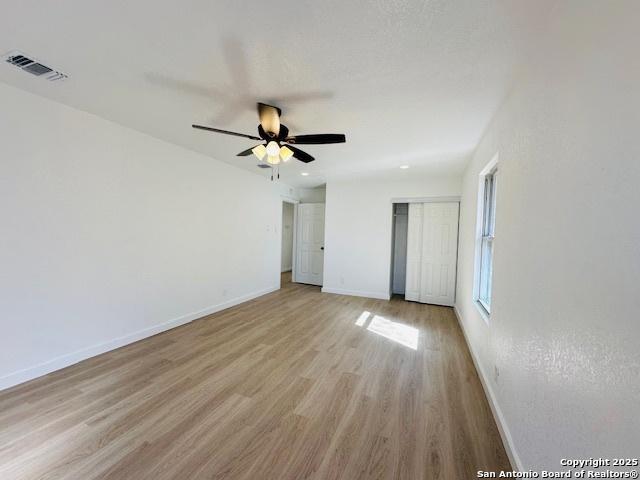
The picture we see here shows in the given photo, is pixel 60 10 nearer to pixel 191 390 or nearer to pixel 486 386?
pixel 191 390

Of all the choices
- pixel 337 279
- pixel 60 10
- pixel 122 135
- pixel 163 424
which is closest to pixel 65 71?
pixel 60 10

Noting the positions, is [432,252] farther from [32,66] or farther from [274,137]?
[32,66]

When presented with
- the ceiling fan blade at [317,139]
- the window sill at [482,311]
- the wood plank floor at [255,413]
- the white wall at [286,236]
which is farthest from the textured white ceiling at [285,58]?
the white wall at [286,236]

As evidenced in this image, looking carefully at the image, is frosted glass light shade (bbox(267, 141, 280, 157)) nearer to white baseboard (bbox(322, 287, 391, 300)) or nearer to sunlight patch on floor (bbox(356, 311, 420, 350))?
sunlight patch on floor (bbox(356, 311, 420, 350))

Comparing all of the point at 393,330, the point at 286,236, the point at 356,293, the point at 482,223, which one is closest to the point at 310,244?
the point at 286,236

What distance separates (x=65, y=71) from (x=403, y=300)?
5.63 metres

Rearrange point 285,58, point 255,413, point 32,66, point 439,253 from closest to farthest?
point 285,58 → point 32,66 → point 255,413 → point 439,253

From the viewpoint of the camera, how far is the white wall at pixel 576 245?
0.76 meters

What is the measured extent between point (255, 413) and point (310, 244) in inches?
193

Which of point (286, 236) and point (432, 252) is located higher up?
point (286, 236)

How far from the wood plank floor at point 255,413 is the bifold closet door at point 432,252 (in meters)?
1.84

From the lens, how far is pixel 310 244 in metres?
6.70

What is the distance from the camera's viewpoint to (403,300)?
536 cm

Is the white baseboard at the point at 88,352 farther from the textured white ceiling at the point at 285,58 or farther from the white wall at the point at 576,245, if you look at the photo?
the white wall at the point at 576,245
